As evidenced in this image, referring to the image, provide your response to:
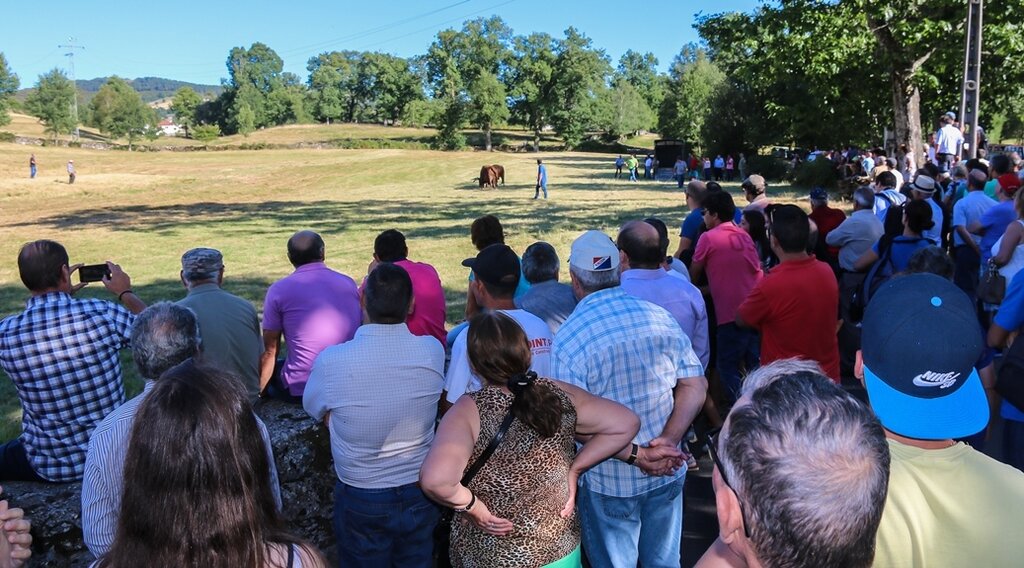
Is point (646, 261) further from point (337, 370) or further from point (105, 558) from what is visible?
point (105, 558)

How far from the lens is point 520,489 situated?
275 centimetres

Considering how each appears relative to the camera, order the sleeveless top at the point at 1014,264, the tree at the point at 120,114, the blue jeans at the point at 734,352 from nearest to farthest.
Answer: the sleeveless top at the point at 1014,264, the blue jeans at the point at 734,352, the tree at the point at 120,114

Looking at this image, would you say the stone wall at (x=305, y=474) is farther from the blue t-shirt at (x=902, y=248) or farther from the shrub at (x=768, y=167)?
the shrub at (x=768, y=167)

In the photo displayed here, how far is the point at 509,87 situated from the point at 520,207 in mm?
78866

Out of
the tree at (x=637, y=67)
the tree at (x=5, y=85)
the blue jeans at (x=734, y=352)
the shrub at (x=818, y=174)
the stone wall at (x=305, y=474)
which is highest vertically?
the tree at (x=637, y=67)

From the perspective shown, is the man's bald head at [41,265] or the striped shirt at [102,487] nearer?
the striped shirt at [102,487]

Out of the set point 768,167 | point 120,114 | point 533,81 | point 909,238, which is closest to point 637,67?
point 533,81

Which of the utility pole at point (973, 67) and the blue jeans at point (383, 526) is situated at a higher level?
the utility pole at point (973, 67)

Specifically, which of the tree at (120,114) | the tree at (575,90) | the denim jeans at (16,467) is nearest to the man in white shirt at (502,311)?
the denim jeans at (16,467)

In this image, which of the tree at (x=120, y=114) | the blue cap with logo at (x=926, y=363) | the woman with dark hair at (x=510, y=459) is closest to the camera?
the blue cap with logo at (x=926, y=363)

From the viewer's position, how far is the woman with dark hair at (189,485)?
169cm

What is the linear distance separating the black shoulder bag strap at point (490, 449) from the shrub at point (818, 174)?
29255mm

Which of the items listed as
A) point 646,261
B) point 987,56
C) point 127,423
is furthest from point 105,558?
point 987,56

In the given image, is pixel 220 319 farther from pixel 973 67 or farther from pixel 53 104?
pixel 53 104
